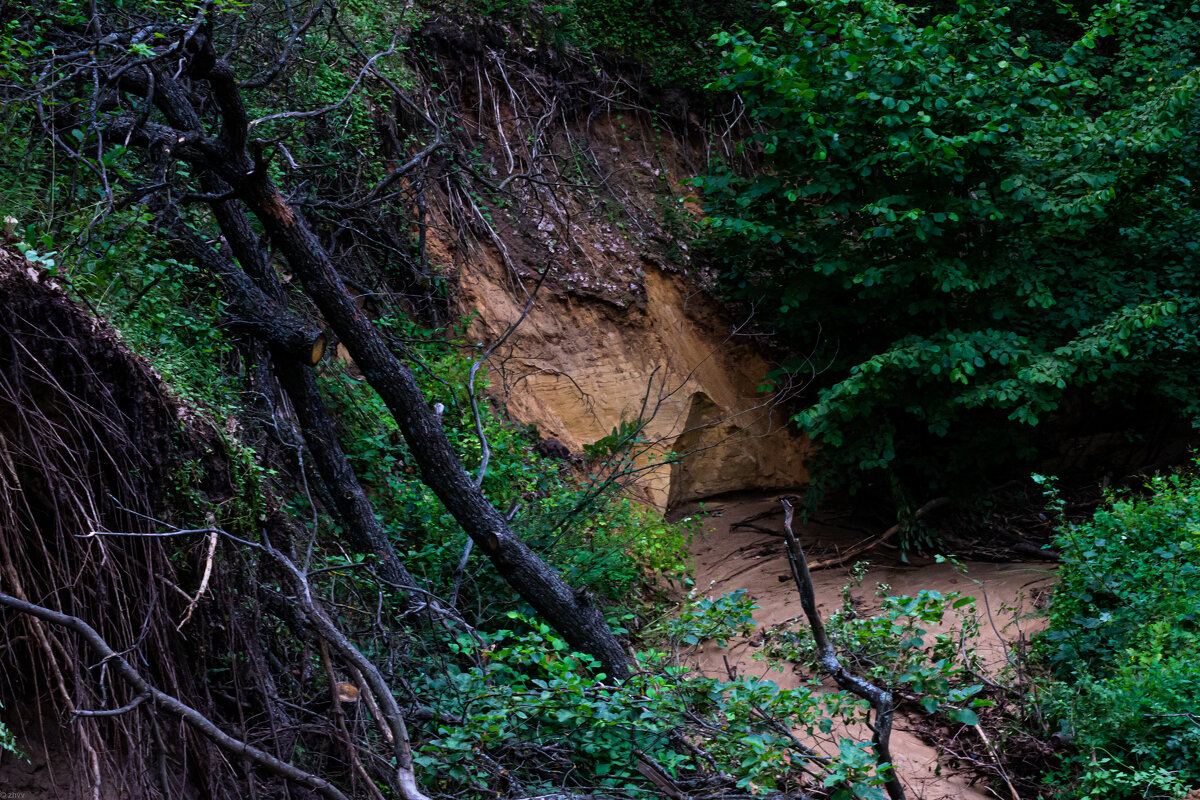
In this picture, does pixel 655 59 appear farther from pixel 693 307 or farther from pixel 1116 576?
pixel 1116 576

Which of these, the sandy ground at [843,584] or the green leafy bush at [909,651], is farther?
the sandy ground at [843,584]

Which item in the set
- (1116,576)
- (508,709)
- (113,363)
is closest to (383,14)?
(113,363)

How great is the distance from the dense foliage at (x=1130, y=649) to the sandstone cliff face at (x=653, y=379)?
9.90 feet

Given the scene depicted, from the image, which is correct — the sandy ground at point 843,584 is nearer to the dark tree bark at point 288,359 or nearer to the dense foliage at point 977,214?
the dense foliage at point 977,214

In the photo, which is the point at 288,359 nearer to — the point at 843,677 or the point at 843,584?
the point at 843,677

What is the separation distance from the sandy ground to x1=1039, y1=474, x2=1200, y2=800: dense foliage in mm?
556

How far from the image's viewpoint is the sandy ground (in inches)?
197

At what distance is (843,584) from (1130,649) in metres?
2.84

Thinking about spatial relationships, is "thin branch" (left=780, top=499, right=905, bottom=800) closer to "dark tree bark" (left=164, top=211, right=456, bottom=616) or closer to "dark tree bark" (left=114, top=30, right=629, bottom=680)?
"dark tree bark" (left=114, top=30, right=629, bottom=680)

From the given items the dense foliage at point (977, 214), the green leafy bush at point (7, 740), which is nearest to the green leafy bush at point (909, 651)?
the dense foliage at point (977, 214)

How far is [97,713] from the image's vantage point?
2273mm

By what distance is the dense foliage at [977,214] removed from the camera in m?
6.61

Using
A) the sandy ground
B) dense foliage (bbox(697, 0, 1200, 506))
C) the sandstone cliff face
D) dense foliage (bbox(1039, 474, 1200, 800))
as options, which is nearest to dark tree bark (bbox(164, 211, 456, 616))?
the sandy ground

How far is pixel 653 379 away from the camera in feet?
28.5
